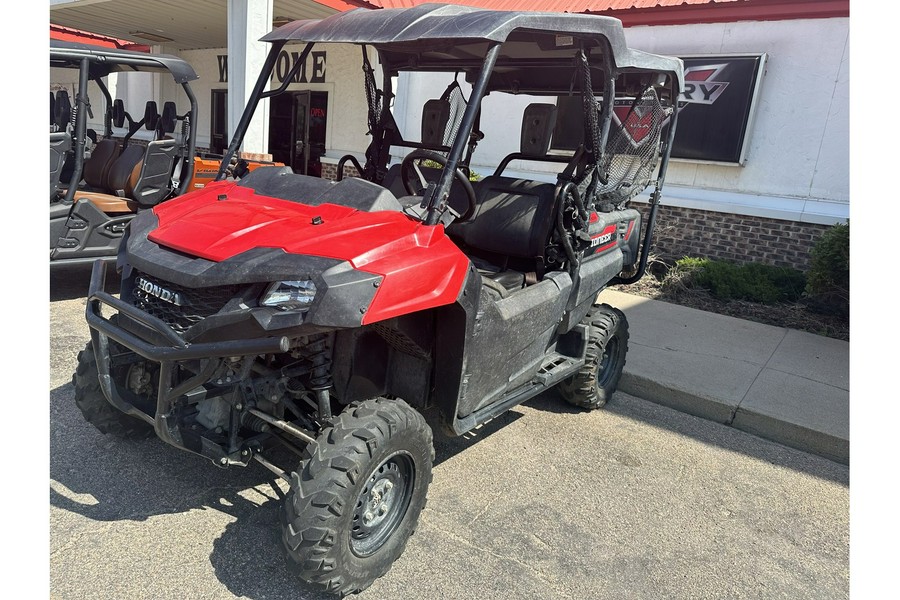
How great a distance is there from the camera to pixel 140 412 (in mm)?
2674

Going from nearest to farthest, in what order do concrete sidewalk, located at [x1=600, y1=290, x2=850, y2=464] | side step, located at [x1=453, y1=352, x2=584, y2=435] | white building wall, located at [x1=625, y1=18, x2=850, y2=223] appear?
side step, located at [x1=453, y1=352, x2=584, y2=435] < concrete sidewalk, located at [x1=600, y1=290, x2=850, y2=464] < white building wall, located at [x1=625, y1=18, x2=850, y2=223]

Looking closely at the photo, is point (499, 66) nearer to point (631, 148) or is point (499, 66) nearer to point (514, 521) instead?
point (631, 148)

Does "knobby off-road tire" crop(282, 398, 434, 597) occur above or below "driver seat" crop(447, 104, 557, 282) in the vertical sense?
below

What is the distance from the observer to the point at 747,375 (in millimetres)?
5207

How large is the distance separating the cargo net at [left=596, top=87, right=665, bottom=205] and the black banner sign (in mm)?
3732

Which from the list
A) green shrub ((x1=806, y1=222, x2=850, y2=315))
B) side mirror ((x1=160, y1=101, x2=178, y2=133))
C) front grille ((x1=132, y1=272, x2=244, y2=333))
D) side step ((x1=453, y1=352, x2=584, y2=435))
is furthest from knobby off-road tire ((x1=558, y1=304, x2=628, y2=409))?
side mirror ((x1=160, y1=101, x2=178, y2=133))

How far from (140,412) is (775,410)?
3967mm

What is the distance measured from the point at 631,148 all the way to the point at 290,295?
2.60 metres

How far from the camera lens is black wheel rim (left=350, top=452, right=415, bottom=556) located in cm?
256

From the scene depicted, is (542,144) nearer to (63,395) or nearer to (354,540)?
(354,540)

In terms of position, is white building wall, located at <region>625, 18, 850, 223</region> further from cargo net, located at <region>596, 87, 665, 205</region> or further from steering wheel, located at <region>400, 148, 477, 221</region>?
steering wheel, located at <region>400, 148, 477, 221</region>

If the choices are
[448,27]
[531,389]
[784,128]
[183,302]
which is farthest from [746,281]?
[183,302]

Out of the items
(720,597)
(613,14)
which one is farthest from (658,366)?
(613,14)

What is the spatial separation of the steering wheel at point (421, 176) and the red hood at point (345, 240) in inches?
11.8
